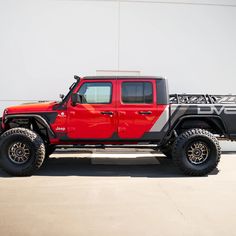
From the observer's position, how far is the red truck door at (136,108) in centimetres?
602

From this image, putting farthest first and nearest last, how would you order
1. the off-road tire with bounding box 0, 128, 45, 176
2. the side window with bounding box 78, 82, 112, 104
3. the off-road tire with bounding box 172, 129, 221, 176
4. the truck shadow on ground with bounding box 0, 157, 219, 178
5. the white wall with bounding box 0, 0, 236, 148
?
1. the white wall with bounding box 0, 0, 236, 148
2. the side window with bounding box 78, 82, 112, 104
3. the truck shadow on ground with bounding box 0, 157, 219, 178
4. the off-road tire with bounding box 172, 129, 221, 176
5. the off-road tire with bounding box 0, 128, 45, 176

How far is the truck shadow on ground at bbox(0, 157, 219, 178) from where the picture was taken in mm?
5988

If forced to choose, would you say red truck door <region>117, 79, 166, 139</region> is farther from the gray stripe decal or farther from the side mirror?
the side mirror

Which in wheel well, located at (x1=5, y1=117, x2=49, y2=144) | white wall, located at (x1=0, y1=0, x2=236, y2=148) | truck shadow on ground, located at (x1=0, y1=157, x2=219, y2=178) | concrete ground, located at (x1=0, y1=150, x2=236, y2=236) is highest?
white wall, located at (x1=0, y1=0, x2=236, y2=148)

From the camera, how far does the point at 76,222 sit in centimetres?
345

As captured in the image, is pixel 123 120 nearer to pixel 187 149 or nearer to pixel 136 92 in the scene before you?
pixel 136 92

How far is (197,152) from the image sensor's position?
5.97 meters

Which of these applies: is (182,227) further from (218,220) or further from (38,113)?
(38,113)

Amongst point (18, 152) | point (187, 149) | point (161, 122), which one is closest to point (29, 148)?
point (18, 152)

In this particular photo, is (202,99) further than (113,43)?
No

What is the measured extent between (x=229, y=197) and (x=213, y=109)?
6.55 feet

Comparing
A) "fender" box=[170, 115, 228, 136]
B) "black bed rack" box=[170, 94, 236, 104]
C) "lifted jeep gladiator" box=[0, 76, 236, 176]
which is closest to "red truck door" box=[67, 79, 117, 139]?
"lifted jeep gladiator" box=[0, 76, 236, 176]

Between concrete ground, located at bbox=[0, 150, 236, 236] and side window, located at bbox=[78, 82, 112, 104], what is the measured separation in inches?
53.5

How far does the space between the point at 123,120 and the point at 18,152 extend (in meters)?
1.96
